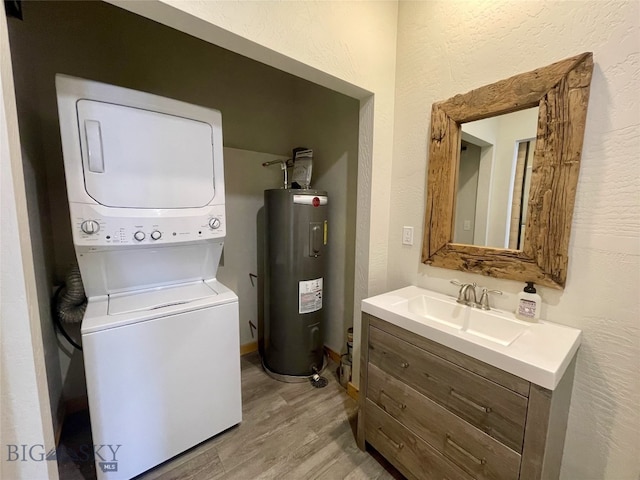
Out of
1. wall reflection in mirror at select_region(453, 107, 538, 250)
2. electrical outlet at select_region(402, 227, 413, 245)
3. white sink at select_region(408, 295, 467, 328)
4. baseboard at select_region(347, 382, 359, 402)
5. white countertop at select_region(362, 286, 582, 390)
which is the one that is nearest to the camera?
white countertop at select_region(362, 286, 582, 390)

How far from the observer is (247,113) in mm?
2230

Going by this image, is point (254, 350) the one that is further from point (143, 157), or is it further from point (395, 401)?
point (143, 157)

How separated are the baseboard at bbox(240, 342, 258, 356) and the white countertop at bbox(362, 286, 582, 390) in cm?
158

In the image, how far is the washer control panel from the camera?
113 centimetres

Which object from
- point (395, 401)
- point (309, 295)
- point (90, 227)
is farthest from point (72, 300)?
point (395, 401)

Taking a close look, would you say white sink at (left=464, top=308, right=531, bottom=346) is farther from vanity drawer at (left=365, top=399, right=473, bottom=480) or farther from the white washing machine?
the white washing machine

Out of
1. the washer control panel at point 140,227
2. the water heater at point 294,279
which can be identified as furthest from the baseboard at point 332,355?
the washer control panel at point 140,227

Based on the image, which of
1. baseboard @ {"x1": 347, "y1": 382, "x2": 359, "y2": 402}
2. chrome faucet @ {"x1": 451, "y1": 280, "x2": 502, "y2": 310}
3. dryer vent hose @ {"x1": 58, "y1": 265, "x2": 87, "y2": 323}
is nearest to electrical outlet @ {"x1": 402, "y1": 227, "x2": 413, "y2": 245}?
chrome faucet @ {"x1": 451, "y1": 280, "x2": 502, "y2": 310}

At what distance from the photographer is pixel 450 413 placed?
1.04 meters

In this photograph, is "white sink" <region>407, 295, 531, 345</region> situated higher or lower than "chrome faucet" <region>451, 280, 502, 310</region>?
lower

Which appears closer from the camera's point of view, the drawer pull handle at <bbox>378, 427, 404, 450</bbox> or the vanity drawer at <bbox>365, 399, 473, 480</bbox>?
the vanity drawer at <bbox>365, 399, 473, 480</bbox>

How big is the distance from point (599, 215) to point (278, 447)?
1.85 meters

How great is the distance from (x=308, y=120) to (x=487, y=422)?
2.31 m

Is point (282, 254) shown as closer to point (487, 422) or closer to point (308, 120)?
point (308, 120)
